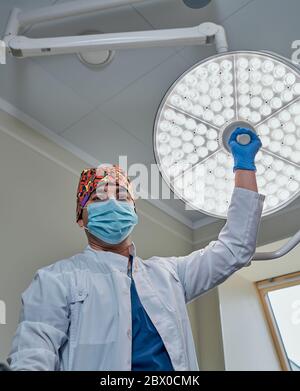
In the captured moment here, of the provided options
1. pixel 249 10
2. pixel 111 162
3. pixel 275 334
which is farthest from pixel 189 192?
pixel 275 334

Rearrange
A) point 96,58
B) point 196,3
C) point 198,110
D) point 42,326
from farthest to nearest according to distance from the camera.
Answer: point 96,58 → point 196,3 → point 198,110 → point 42,326

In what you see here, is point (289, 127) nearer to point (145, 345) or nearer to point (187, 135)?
point (187, 135)

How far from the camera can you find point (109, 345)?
1027mm

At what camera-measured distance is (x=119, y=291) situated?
3.67 feet

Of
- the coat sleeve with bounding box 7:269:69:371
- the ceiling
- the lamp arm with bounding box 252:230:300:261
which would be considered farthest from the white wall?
the coat sleeve with bounding box 7:269:69:371

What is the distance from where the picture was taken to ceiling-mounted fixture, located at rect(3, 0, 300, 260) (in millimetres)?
1178

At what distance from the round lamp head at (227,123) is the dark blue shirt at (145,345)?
300 mm

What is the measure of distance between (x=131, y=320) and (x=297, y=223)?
138 cm

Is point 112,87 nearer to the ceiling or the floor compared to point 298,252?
nearer to the ceiling

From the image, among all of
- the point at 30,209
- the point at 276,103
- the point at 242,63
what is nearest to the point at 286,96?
the point at 276,103

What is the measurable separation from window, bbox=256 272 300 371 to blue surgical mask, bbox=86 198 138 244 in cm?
151

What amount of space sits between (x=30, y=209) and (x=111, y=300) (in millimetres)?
857

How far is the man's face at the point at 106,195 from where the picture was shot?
1308 mm

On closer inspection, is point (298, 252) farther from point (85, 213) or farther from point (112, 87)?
point (85, 213)
